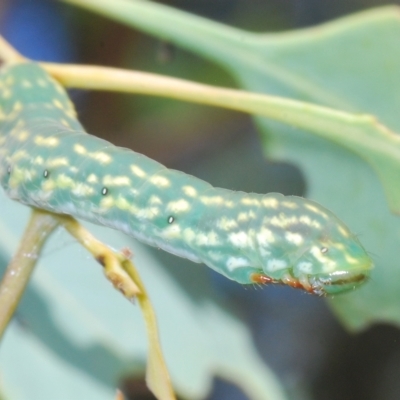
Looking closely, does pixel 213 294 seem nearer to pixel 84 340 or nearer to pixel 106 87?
pixel 84 340

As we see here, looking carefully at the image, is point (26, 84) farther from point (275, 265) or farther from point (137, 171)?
point (275, 265)

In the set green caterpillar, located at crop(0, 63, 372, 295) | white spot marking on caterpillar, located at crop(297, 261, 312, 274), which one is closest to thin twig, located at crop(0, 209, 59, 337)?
green caterpillar, located at crop(0, 63, 372, 295)

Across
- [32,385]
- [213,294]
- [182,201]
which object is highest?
[182,201]

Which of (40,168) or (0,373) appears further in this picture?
(0,373)

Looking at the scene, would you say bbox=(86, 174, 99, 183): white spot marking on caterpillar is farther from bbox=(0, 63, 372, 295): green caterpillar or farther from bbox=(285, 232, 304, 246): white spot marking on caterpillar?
bbox=(285, 232, 304, 246): white spot marking on caterpillar

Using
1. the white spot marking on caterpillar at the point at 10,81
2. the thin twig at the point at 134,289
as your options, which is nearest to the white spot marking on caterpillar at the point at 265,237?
the thin twig at the point at 134,289

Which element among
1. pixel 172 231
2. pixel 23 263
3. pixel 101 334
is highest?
pixel 172 231

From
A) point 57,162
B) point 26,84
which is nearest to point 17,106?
point 26,84

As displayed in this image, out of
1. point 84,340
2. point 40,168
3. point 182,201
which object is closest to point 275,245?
point 182,201
